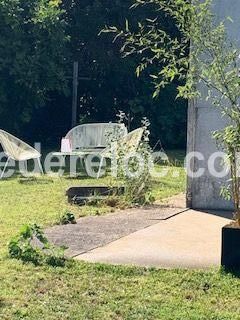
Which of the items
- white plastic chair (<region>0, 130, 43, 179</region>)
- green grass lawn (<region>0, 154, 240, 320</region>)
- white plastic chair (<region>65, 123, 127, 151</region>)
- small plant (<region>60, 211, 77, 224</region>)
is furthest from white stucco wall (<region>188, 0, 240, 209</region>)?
white plastic chair (<region>65, 123, 127, 151</region>)

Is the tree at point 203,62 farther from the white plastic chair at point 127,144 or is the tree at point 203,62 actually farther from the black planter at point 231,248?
the white plastic chair at point 127,144

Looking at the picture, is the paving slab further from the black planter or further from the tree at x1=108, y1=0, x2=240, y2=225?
the tree at x1=108, y1=0, x2=240, y2=225

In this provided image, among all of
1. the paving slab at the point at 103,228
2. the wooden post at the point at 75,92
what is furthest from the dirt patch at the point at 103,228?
the wooden post at the point at 75,92

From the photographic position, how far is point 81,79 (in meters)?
17.6

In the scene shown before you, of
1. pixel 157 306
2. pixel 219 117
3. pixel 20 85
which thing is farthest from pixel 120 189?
pixel 20 85

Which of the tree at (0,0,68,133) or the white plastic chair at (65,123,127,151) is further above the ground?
the tree at (0,0,68,133)

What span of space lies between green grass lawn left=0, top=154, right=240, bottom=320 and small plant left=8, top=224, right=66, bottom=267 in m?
0.10

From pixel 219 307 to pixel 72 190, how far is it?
4675 mm

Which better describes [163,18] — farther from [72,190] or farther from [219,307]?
[219,307]

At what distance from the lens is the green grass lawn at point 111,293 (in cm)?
413

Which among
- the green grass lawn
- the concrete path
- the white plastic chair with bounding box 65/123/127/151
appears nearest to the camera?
the green grass lawn

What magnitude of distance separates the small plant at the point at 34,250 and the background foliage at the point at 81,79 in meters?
9.78

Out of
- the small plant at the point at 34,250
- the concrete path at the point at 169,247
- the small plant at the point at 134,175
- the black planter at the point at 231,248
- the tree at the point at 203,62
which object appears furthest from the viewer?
the small plant at the point at 134,175

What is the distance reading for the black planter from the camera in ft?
16.5
